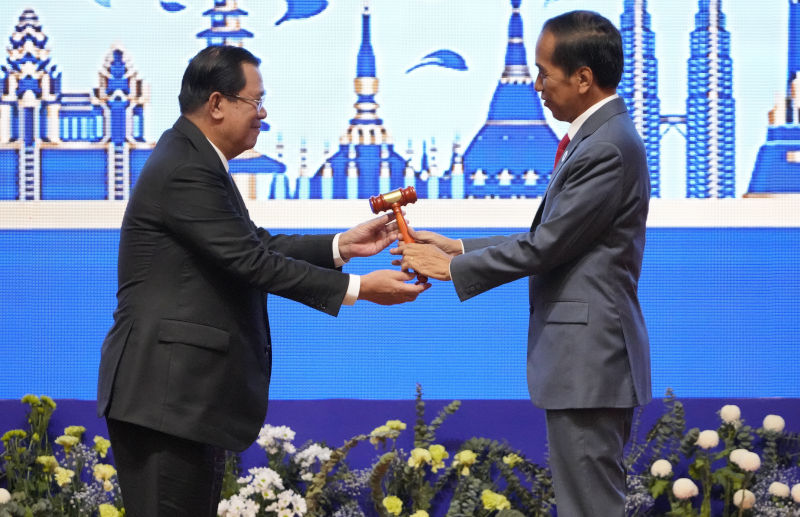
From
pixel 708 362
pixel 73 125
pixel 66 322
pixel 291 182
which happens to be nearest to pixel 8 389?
pixel 66 322

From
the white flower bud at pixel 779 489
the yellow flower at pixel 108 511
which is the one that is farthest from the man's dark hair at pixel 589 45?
the yellow flower at pixel 108 511

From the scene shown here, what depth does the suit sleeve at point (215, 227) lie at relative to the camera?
2162 mm

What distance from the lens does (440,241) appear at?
110 inches

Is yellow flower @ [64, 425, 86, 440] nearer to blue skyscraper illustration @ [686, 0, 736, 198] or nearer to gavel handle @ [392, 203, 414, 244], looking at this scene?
gavel handle @ [392, 203, 414, 244]

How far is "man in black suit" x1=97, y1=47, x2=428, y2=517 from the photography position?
213 cm

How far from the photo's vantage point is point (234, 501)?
3012 mm

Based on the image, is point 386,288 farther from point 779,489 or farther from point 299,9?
point 779,489

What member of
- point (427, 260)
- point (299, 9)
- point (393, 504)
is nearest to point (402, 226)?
point (427, 260)

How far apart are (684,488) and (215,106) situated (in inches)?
78.6

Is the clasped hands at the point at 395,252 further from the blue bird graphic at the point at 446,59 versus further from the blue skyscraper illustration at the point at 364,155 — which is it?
the blue bird graphic at the point at 446,59

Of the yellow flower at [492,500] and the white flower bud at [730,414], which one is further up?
the white flower bud at [730,414]

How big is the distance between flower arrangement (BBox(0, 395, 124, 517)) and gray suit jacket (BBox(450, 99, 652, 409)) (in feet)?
5.48

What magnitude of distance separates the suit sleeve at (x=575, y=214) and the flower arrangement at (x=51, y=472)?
5.56 feet

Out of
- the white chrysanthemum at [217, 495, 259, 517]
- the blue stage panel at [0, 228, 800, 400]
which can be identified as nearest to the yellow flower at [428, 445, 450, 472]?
the blue stage panel at [0, 228, 800, 400]
